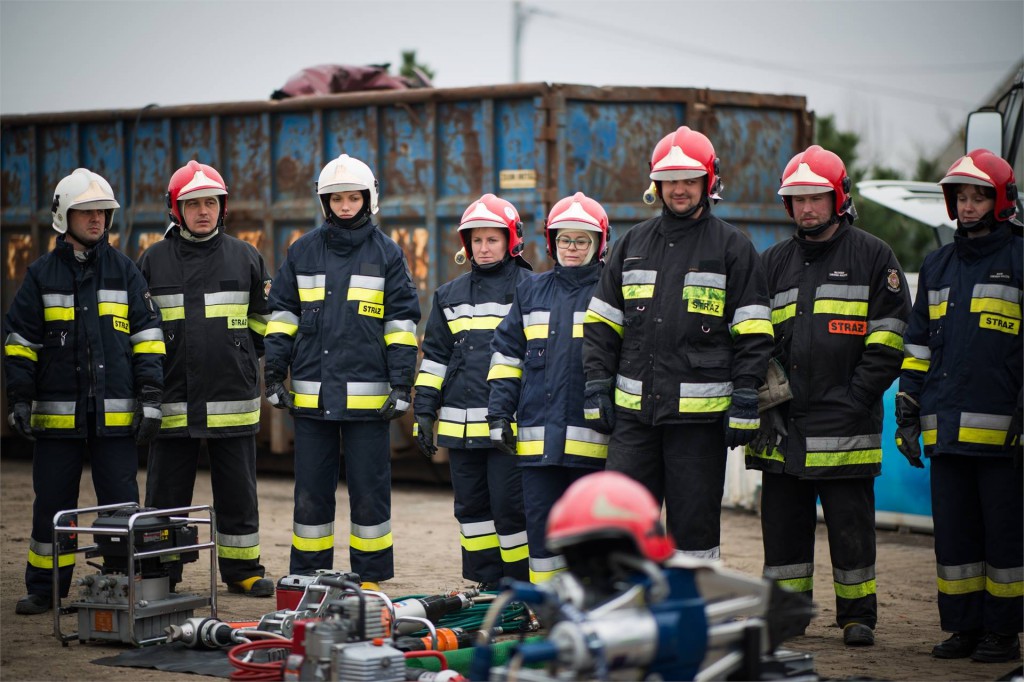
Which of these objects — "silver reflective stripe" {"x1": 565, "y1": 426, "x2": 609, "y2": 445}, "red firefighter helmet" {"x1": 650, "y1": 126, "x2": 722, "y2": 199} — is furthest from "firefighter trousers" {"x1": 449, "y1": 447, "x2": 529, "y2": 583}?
"red firefighter helmet" {"x1": 650, "y1": 126, "x2": 722, "y2": 199}

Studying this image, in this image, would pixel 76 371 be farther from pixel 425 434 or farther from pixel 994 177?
pixel 994 177

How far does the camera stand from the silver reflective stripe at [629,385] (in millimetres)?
6117

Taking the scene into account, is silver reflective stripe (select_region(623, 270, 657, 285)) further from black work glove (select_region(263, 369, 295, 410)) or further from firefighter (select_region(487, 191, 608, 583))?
black work glove (select_region(263, 369, 295, 410))

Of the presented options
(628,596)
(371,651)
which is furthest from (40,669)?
(628,596)

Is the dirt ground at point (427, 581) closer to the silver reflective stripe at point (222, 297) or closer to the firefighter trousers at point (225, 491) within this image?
the firefighter trousers at point (225, 491)

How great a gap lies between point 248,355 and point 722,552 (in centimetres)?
380

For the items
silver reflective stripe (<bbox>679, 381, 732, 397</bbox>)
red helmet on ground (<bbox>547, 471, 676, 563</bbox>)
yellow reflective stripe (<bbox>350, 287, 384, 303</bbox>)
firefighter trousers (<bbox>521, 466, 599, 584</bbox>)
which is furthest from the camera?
yellow reflective stripe (<bbox>350, 287, 384, 303</bbox>)

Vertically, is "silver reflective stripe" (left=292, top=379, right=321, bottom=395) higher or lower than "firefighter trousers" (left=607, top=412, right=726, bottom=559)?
higher

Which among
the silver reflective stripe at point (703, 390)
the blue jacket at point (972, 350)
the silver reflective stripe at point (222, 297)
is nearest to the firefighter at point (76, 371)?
the silver reflective stripe at point (222, 297)

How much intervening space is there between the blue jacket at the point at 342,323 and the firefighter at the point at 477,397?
23 cm

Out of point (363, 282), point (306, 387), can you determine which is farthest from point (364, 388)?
point (363, 282)

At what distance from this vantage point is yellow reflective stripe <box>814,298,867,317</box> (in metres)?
6.42

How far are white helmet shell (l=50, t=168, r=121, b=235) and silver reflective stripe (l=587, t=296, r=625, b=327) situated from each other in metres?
2.90

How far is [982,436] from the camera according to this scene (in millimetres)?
5891
